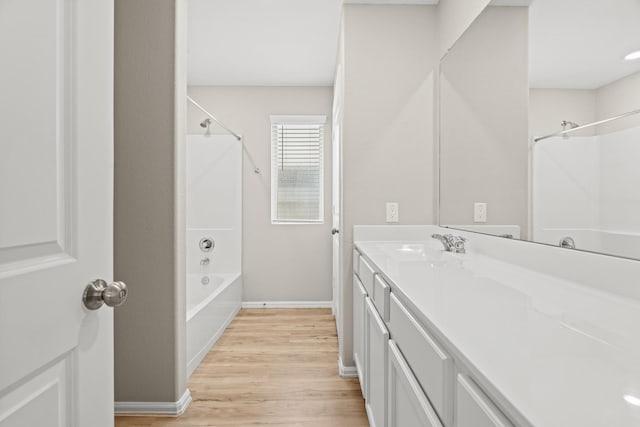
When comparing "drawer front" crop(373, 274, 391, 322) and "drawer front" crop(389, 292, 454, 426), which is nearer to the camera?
"drawer front" crop(389, 292, 454, 426)

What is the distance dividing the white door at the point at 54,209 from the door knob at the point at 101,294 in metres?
0.02

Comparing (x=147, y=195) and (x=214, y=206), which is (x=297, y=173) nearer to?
(x=214, y=206)

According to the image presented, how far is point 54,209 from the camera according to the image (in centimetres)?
67

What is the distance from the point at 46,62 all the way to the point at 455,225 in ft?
6.27

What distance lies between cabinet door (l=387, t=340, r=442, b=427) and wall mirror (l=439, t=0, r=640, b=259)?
68cm

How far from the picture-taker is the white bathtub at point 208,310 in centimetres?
242

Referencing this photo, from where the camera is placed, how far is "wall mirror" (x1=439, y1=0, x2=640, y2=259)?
0.97 metres

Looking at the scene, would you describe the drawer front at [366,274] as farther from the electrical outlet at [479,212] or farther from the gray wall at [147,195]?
the gray wall at [147,195]

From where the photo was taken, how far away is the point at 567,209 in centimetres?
118

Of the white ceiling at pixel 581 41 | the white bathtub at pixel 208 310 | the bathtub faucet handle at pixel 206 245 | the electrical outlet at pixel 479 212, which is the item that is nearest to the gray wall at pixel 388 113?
the electrical outlet at pixel 479 212

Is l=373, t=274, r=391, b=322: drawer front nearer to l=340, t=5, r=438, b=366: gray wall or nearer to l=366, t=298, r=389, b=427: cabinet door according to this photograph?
l=366, t=298, r=389, b=427: cabinet door

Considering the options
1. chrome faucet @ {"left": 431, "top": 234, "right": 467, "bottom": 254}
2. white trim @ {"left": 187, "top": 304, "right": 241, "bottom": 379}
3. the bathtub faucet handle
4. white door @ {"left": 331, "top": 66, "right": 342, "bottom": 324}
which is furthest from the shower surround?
chrome faucet @ {"left": 431, "top": 234, "right": 467, "bottom": 254}

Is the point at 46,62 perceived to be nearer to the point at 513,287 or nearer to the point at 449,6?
the point at 513,287

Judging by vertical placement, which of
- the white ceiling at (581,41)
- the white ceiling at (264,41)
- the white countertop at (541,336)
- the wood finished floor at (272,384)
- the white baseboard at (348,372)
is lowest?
the wood finished floor at (272,384)
